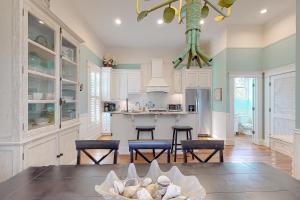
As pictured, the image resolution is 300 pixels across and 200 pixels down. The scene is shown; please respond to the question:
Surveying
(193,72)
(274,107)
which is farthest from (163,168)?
(193,72)

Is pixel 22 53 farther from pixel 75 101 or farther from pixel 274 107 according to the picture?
pixel 274 107

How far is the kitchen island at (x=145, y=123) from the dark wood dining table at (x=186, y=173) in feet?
11.5

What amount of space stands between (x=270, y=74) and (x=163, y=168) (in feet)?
17.9

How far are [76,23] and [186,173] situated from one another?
4.71m

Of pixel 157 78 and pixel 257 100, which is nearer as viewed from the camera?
pixel 257 100

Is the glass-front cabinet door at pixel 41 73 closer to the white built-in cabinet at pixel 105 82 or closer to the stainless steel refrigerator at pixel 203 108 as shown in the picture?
the white built-in cabinet at pixel 105 82

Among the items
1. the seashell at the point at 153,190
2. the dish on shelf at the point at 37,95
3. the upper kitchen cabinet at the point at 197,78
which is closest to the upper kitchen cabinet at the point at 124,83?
the upper kitchen cabinet at the point at 197,78

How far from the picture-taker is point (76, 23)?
5.28 metres

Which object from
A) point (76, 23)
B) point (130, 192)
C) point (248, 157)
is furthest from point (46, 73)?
point (248, 157)

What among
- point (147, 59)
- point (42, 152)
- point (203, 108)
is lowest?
point (42, 152)

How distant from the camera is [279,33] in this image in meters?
5.68

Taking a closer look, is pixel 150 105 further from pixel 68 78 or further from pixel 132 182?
pixel 132 182

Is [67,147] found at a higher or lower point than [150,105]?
lower

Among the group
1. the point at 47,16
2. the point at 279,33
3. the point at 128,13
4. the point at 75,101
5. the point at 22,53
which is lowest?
the point at 75,101
